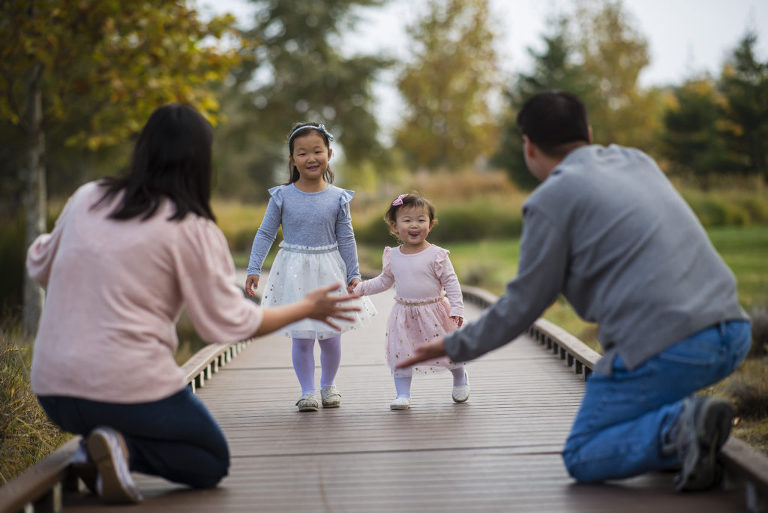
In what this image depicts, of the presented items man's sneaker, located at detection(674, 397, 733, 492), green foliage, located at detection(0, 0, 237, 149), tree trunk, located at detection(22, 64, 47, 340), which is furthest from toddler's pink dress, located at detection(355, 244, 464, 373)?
tree trunk, located at detection(22, 64, 47, 340)

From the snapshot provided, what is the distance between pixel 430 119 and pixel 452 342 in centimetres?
2911

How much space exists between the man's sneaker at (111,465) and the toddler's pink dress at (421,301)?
2065 millimetres

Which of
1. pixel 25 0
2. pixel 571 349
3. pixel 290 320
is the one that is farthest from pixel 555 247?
pixel 25 0

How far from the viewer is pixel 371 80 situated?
101 ft

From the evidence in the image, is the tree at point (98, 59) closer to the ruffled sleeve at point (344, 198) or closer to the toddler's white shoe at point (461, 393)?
the ruffled sleeve at point (344, 198)

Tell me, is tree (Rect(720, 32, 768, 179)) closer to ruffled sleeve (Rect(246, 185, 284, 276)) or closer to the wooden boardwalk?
the wooden boardwalk

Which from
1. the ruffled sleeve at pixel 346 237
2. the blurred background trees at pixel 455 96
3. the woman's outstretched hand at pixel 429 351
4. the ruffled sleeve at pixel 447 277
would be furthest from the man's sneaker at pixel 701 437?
the blurred background trees at pixel 455 96

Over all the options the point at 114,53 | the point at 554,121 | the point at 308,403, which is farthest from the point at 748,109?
the point at 554,121

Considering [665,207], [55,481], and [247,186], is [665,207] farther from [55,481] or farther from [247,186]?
[247,186]

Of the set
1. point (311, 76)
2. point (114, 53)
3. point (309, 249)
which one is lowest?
point (309, 249)

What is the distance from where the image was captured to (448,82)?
3039cm

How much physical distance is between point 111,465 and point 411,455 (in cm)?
128

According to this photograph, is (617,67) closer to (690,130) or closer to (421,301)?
(690,130)

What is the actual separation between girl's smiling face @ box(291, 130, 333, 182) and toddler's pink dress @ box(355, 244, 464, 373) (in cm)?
69
